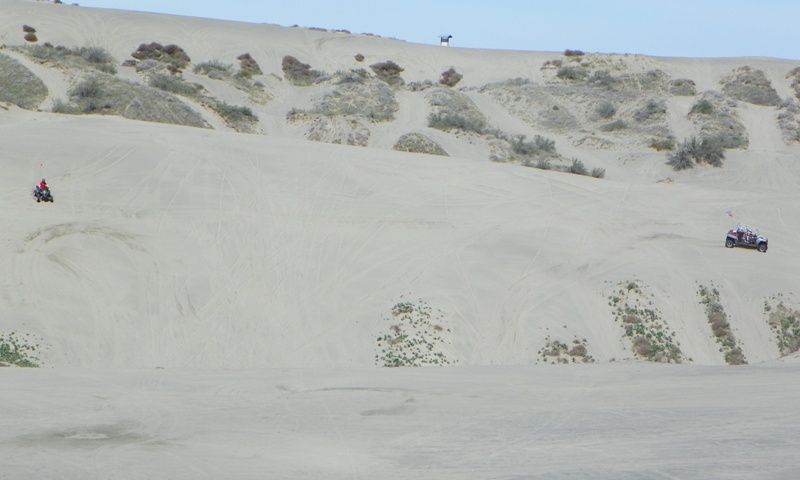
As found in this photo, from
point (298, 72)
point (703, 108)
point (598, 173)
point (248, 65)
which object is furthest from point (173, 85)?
point (703, 108)

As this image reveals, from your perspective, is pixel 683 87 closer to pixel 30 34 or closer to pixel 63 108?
pixel 63 108

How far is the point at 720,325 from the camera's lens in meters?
22.6

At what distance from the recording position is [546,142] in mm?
47125

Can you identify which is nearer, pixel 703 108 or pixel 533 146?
A: pixel 533 146

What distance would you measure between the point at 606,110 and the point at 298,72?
1982 cm

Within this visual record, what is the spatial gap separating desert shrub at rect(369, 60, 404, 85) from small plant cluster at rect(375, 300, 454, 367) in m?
43.0

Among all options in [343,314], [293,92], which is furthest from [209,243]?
[293,92]

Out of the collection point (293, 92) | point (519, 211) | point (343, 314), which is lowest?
point (343, 314)

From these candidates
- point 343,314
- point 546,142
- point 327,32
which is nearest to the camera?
point 343,314

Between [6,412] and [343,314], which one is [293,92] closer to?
[343,314]

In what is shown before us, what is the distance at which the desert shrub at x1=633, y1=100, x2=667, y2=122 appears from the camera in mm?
53125

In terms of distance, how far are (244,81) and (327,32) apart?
2308cm

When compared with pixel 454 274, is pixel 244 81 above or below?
above

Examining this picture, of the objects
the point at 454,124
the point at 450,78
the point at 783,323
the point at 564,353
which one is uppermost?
the point at 450,78
